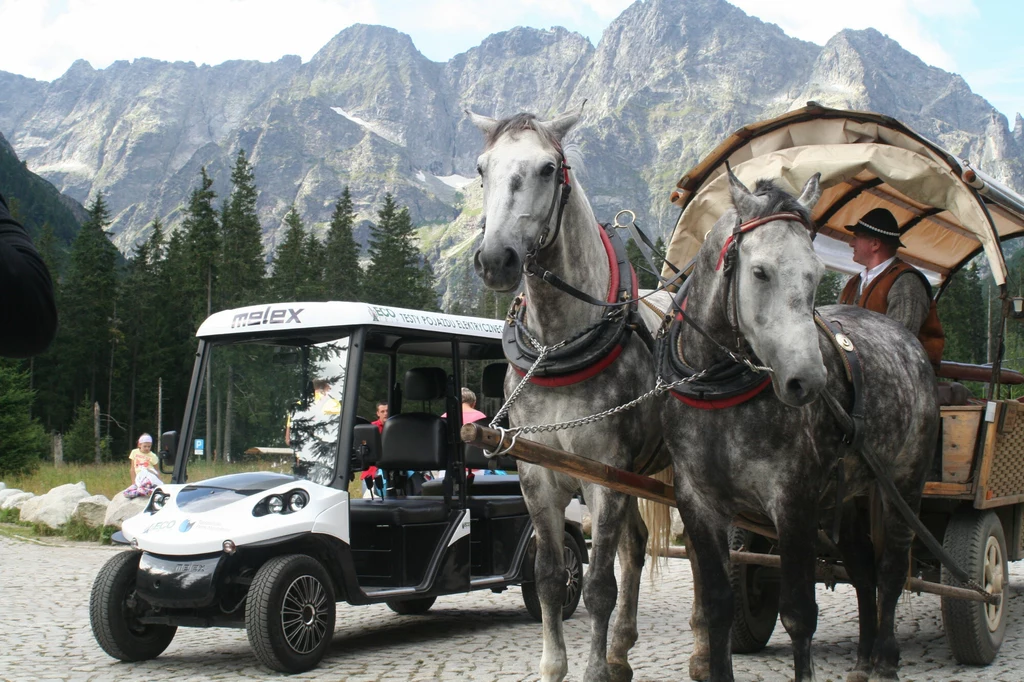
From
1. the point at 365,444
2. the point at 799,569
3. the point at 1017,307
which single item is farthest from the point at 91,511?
the point at 799,569

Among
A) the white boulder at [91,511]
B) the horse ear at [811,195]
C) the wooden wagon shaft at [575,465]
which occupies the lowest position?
the white boulder at [91,511]

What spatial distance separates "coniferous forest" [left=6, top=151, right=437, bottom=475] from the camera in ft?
212

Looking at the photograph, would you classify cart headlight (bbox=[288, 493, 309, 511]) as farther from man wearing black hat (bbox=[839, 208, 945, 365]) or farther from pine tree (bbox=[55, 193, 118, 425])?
pine tree (bbox=[55, 193, 118, 425])

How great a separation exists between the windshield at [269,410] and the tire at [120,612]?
971mm

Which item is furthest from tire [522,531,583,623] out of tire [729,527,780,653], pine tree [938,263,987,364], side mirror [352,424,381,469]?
pine tree [938,263,987,364]

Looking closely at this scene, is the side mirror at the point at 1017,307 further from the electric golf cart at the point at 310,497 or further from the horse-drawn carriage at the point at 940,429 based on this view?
the electric golf cart at the point at 310,497

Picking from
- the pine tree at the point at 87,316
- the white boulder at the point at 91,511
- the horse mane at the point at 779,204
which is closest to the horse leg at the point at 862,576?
the horse mane at the point at 779,204

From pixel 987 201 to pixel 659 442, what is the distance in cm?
334

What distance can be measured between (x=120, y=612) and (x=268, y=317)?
2.52 metres

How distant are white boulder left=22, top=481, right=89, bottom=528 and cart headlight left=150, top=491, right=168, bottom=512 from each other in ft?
36.1

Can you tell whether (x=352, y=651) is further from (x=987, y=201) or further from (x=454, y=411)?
(x=987, y=201)

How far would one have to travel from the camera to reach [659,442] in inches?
214

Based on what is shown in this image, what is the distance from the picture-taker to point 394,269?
73.3 metres

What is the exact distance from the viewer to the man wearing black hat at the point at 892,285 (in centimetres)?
657
